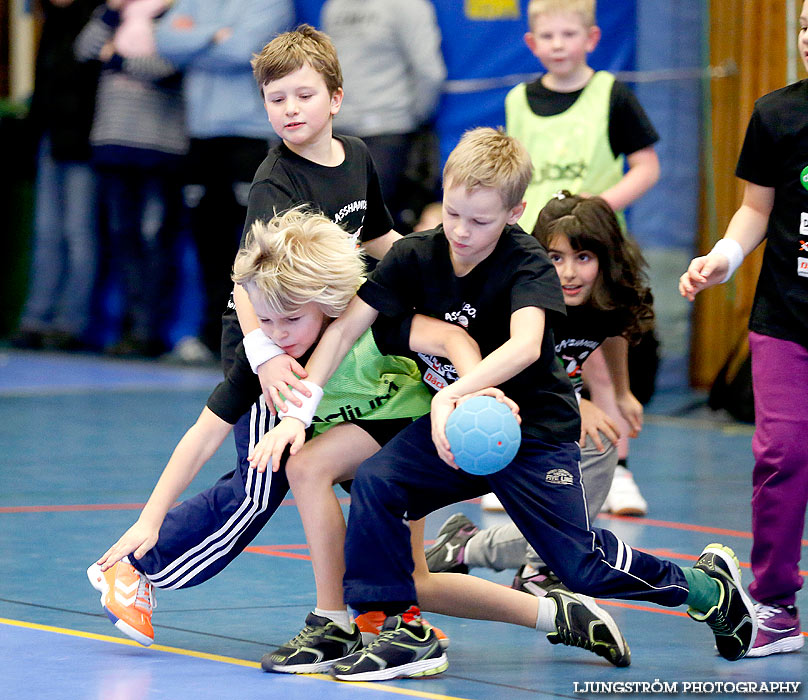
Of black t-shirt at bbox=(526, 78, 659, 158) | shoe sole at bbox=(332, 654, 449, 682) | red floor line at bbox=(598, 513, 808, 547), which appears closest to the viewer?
shoe sole at bbox=(332, 654, 449, 682)

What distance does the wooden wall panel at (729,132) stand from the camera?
8.48 meters

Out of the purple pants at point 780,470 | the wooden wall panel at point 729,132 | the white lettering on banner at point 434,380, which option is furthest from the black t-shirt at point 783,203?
the wooden wall panel at point 729,132

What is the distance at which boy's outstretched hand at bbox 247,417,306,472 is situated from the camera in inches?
131

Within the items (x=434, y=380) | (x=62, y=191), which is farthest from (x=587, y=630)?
(x=62, y=191)

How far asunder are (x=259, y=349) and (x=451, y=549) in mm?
1100

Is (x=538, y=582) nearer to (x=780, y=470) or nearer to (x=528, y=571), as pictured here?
(x=528, y=571)

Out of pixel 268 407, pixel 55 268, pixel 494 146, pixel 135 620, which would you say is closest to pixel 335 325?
pixel 268 407

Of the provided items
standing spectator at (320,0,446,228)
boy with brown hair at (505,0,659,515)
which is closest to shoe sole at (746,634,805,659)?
boy with brown hair at (505,0,659,515)

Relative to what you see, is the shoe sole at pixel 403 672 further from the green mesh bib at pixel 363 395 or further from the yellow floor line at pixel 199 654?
the green mesh bib at pixel 363 395

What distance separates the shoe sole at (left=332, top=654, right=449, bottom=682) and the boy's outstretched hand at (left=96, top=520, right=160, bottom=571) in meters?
0.58

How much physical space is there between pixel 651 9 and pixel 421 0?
1434 mm

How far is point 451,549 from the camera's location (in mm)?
4324

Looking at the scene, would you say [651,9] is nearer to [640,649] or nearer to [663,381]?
[663,381]

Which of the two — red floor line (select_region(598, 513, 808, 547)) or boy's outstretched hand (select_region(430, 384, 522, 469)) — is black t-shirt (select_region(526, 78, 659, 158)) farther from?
boy's outstretched hand (select_region(430, 384, 522, 469))
